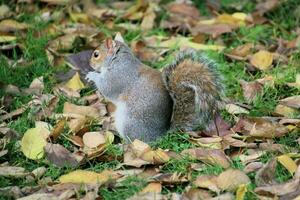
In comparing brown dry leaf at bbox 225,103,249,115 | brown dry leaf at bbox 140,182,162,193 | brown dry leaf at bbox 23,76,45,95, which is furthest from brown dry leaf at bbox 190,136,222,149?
brown dry leaf at bbox 23,76,45,95

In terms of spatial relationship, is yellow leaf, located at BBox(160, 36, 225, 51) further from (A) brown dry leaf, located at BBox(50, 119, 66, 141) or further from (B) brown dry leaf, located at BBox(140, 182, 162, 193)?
(B) brown dry leaf, located at BBox(140, 182, 162, 193)

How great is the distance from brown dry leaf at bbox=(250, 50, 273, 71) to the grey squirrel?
2.50 feet

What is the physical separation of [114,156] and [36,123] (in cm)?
45

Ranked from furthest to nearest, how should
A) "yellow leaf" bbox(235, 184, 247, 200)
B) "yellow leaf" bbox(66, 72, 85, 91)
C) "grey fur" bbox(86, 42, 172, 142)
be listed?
"yellow leaf" bbox(66, 72, 85, 91)
"grey fur" bbox(86, 42, 172, 142)
"yellow leaf" bbox(235, 184, 247, 200)

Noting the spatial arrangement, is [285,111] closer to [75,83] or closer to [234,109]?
[234,109]

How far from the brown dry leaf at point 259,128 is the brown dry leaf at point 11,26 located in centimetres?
162

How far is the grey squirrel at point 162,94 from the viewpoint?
2875 millimetres

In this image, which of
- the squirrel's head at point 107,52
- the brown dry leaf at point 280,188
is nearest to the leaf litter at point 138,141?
the brown dry leaf at point 280,188

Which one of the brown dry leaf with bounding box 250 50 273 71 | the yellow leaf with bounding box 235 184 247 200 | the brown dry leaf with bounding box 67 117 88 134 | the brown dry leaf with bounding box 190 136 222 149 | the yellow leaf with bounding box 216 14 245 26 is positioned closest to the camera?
the yellow leaf with bounding box 235 184 247 200

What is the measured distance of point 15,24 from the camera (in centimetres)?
411

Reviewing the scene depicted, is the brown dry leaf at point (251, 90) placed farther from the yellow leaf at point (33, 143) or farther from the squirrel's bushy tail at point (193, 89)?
the yellow leaf at point (33, 143)

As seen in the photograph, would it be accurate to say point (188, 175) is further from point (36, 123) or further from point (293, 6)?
point (293, 6)

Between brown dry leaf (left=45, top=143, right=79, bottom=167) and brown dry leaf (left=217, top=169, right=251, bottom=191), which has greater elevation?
brown dry leaf (left=217, top=169, right=251, bottom=191)

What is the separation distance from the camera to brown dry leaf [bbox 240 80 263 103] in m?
3.32
